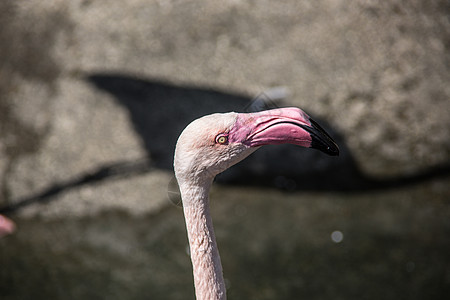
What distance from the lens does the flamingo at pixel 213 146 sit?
1904 millimetres

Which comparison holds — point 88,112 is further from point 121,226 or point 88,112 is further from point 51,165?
point 121,226

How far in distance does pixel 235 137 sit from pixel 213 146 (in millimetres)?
87

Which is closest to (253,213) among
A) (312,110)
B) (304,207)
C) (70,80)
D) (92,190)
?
(304,207)

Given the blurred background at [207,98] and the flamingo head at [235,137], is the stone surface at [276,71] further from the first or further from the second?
the flamingo head at [235,137]

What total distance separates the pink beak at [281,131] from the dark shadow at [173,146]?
115 inches

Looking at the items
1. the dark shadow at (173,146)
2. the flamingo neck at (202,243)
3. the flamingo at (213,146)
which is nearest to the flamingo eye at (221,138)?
the flamingo at (213,146)

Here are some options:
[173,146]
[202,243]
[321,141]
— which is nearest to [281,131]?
[321,141]

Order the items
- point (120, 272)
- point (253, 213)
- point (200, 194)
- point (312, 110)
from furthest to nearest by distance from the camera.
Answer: point (312, 110), point (253, 213), point (120, 272), point (200, 194)

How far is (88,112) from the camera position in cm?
496

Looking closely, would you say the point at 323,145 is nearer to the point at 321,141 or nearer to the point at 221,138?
the point at 321,141

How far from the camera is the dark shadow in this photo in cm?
488

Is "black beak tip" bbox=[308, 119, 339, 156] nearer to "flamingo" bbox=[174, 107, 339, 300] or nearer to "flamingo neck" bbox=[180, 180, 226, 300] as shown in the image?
"flamingo" bbox=[174, 107, 339, 300]

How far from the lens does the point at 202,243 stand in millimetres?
2021

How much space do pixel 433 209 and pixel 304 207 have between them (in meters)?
1.07
